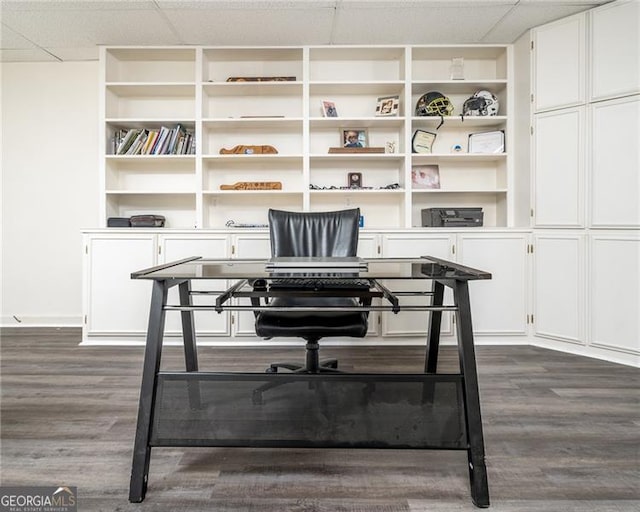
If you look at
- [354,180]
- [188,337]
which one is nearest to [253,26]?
[354,180]

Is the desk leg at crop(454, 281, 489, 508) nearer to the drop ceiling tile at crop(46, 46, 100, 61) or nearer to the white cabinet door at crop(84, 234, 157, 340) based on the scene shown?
the white cabinet door at crop(84, 234, 157, 340)

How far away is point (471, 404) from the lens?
134 centimetres

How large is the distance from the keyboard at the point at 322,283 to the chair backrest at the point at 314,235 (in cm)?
76

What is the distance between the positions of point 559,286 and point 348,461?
2285mm

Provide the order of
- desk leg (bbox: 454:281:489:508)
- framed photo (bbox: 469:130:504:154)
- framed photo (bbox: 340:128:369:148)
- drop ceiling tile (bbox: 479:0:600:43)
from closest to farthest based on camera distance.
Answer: desk leg (bbox: 454:281:489:508), drop ceiling tile (bbox: 479:0:600:43), framed photo (bbox: 469:130:504:154), framed photo (bbox: 340:128:369:148)

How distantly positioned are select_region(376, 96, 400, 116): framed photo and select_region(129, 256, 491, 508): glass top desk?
235 cm

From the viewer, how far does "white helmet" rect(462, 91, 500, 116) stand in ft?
10.8

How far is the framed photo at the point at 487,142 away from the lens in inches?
132

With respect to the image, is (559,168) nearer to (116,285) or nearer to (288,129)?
(288,129)

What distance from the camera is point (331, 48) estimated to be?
3.27 m

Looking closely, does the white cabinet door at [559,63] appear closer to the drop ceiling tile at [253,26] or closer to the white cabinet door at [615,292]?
the white cabinet door at [615,292]

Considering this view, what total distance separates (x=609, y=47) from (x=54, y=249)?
4.79 metres

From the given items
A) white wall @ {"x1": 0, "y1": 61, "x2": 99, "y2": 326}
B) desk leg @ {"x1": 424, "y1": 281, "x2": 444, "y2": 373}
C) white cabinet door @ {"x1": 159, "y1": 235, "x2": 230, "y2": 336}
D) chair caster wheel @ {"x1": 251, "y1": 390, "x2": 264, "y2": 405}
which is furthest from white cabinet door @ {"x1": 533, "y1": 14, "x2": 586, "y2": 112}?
white wall @ {"x1": 0, "y1": 61, "x2": 99, "y2": 326}

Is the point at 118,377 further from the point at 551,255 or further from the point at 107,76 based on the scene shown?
the point at 551,255
